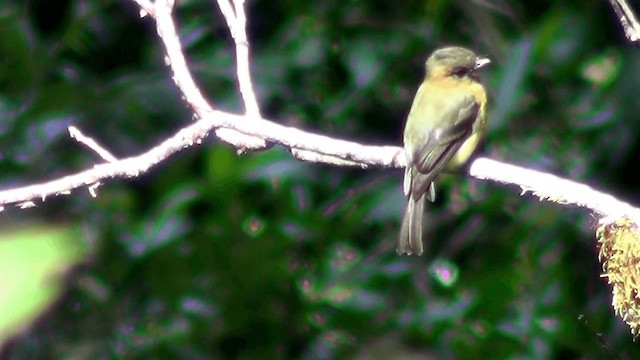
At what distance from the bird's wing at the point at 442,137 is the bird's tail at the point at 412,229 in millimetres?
68

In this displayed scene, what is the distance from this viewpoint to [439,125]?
3.63 meters

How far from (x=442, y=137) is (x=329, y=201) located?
16.5 inches

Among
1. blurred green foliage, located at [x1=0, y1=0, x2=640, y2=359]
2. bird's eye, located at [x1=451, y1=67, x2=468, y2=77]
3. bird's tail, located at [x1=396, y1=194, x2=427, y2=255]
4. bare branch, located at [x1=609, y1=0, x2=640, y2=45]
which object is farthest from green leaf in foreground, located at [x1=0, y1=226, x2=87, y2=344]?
bird's eye, located at [x1=451, y1=67, x2=468, y2=77]

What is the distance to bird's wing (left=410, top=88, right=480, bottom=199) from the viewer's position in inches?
133

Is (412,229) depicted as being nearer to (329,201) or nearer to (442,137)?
(442,137)

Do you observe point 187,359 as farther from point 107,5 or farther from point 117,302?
point 107,5

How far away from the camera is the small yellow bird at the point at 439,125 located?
3400 millimetres

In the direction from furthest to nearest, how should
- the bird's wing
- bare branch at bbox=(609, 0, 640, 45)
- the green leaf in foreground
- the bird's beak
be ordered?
the bird's beak → the bird's wing → the green leaf in foreground → bare branch at bbox=(609, 0, 640, 45)

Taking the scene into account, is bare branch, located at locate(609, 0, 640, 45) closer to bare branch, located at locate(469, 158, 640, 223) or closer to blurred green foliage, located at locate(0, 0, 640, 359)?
bare branch, located at locate(469, 158, 640, 223)

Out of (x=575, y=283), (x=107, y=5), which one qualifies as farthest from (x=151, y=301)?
(x=575, y=283)

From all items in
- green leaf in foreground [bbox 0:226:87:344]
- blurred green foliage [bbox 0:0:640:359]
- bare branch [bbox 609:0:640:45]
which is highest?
bare branch [bbox 609:0:640:45]

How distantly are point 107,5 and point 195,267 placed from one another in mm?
891

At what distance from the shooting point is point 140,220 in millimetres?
3762

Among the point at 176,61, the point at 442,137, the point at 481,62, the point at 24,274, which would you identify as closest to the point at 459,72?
the point at 481,62
